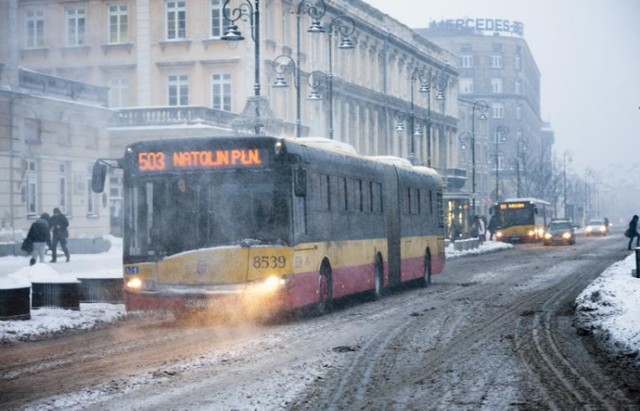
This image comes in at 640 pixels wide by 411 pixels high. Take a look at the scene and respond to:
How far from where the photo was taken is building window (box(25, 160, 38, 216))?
151 ft

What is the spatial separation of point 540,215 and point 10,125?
44.8 metres

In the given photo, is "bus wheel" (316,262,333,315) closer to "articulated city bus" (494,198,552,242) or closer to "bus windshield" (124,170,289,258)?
"bus windshield" (124,170,289,258)

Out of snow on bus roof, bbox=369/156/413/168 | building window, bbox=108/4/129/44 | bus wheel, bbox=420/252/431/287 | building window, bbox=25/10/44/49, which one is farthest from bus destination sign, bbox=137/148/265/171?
building window, bbox=25/10/44/49

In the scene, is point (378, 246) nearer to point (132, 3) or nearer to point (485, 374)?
point (485, 374)

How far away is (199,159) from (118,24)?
149 feet

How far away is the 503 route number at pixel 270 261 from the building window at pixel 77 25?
154ft

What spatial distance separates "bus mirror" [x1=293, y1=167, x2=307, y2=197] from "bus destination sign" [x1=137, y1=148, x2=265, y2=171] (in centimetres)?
54

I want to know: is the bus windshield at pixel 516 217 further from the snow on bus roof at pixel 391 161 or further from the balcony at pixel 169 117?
the snow on bus roof at pixel 391 161

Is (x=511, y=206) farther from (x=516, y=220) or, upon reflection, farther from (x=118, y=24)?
(x=118, y=24)

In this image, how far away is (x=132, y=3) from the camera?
6319cm

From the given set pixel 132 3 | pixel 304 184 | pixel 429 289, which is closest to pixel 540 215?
Answer: pixel 132 3

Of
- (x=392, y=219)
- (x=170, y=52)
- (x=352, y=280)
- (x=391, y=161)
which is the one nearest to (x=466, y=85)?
(x=170, y=52)

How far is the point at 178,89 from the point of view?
6250 cm

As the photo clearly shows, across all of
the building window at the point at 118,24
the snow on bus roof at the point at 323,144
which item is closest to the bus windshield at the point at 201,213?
the snow on bus roof at the point at 323,144
